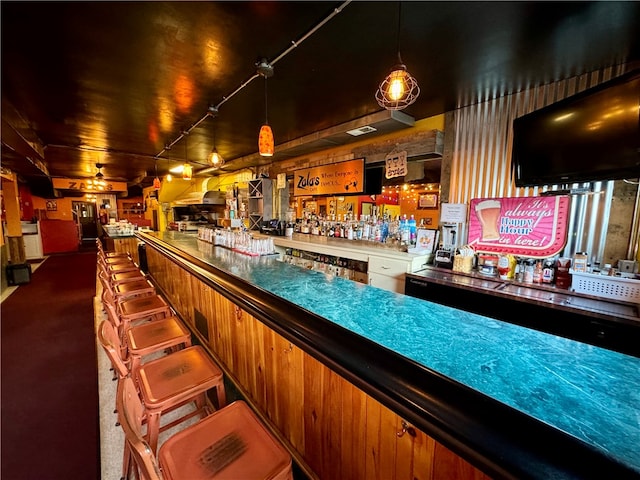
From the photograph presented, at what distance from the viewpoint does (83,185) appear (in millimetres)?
11164

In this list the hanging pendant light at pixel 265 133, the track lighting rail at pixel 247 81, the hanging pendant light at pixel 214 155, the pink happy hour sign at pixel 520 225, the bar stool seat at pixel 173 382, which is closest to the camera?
the bar stool seat at pixel 173 382

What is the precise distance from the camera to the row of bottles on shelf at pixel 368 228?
3697 millimetres

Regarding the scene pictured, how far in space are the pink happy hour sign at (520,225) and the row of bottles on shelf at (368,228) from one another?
0.79 m

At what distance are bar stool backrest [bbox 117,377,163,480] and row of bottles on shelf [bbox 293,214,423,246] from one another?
322cm

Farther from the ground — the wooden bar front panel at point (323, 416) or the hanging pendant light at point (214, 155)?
the hanging pendant light at point (214, 155)

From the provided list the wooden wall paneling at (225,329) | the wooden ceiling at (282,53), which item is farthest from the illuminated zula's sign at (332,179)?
the wooden wall paneling at (225,329)

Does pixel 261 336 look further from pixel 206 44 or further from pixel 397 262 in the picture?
pixel 206 44

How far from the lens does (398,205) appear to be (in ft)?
27.2

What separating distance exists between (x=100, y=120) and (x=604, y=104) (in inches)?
219

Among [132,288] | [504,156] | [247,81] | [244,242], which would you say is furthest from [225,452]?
[504,156]

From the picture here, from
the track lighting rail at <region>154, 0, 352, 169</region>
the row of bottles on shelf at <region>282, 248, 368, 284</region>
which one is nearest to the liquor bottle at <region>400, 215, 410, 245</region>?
the row of bottles on shelf at <region>282, 248, 368, 284</region>

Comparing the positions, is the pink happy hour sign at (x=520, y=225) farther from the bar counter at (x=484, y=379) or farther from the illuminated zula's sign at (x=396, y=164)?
the bar counter at (x=484, y=379)

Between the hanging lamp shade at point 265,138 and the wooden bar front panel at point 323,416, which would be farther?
the hanging lamp shade at point 265,138

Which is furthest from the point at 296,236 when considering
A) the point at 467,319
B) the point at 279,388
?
the point at 467,319
